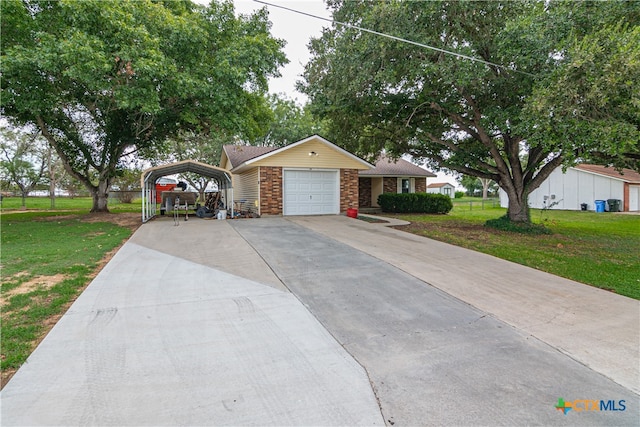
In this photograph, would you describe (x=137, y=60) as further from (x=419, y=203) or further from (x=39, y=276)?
(x=419, y=203)

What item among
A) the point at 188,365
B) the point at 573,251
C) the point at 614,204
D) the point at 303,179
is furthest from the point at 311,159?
the point at 614,204

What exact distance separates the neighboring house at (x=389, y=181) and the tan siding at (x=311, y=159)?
6.29 meters

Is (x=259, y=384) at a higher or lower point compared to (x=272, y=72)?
lower

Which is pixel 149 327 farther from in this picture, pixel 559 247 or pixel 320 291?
pixel 559 247

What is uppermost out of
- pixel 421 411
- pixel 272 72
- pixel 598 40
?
pixel 272 72

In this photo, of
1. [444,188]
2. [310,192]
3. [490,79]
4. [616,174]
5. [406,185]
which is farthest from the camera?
[444,188]

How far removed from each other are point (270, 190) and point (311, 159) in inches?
94.0

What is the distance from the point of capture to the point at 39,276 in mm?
5246

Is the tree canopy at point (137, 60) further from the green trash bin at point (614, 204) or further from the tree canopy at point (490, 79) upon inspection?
the green trash bin at point (614, 204)

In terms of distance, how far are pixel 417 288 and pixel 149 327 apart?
12.0 feet

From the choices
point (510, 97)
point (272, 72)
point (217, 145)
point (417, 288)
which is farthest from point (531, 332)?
point (217, 145)

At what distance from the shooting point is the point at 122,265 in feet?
19.6

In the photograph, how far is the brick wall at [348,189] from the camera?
15773 millimetres

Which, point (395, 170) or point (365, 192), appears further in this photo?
point (365, 192)
